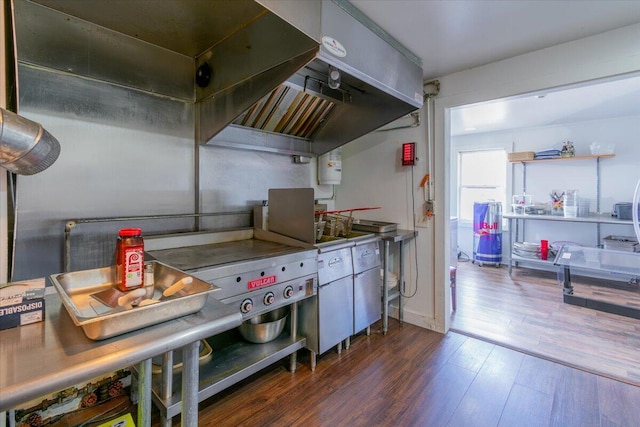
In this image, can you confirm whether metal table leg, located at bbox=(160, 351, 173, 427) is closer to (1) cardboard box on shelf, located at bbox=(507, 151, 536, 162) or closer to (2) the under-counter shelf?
(2) the under-counter shelf

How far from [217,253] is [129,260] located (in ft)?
2.52

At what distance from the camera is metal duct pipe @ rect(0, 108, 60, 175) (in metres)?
0.88

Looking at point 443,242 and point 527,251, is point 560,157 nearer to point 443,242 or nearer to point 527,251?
point 527,251

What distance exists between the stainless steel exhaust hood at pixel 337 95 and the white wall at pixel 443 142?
46 cm

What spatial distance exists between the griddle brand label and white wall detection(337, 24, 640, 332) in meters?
1.66

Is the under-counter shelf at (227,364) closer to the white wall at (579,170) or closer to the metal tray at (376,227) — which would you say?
the metal tray at (376,227)

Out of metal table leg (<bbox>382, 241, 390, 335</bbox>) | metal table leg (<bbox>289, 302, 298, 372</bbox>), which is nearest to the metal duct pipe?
metal table leg (<bbox>289, 302, 298, 372</bbox>)

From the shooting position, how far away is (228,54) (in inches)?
75.9

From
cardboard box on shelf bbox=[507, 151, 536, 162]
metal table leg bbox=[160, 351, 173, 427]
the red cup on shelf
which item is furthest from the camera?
cardboard box on shelf bbox=[507, 151, 536, 162]

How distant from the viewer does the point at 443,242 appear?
272 centimetres

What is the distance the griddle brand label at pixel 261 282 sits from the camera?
168 centimetres

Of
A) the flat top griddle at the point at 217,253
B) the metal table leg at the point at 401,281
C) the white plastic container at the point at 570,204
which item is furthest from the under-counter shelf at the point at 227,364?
the white plastic container at the point at 570,204

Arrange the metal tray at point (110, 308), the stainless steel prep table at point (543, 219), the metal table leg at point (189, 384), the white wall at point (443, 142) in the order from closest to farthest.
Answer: the metal tray at point (110, 308) < the metal table leg at point (189, 384) < the white wall at point (443, 142) < the stainless steel prep table at point (543, 219)

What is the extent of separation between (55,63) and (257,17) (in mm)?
1104
